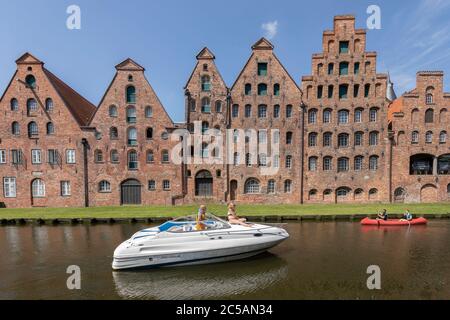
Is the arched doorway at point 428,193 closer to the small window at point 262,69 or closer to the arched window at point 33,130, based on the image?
the small window at point 262,69

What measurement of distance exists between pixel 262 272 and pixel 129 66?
26.9m

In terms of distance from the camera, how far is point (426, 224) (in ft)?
54.5

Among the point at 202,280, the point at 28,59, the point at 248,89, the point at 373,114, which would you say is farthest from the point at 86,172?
the point at 373,114

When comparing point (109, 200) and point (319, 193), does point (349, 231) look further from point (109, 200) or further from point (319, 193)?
point (109, 200)

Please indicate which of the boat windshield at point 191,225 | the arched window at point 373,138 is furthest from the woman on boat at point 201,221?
the arched window at point 373,138

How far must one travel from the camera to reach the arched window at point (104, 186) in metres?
26.5

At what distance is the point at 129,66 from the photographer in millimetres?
26375

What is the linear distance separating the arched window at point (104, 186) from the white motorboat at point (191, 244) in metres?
19.5

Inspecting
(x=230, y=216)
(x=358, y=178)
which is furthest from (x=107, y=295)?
(x=358, y=178)

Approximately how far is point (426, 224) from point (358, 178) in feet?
34.9

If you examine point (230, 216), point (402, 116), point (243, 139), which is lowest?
point (230, 216)

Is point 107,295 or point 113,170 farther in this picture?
point 113,170

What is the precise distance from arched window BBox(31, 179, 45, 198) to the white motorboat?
24045mm

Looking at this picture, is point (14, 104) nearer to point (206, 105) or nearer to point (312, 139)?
point (206, 105)
